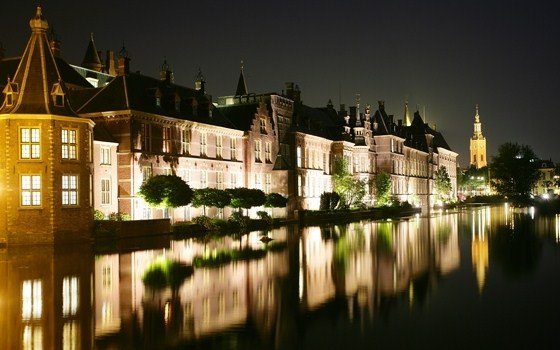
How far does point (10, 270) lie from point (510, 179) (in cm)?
10825

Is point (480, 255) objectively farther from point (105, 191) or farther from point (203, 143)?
point (203, 143)

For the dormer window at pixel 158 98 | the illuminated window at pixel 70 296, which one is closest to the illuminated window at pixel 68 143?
the dormer window at pixel 158 98

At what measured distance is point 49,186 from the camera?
3897cm

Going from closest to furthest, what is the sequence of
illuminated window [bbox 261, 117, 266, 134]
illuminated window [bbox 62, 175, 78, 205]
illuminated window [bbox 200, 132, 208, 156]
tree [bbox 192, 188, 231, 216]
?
illuminated window [bbox 62, 175, 78, 205] → tree [bbox 192, 188, 231, 216] → illuminated window [bbox 200, 132, 208, 156] → illuminated window [bbox 261, 117, 266, 134]

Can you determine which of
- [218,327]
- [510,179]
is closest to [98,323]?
[218,327]

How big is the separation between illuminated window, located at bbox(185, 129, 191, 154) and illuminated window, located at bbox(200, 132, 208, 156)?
2.12m

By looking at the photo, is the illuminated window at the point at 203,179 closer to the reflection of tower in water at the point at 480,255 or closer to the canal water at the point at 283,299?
the reflection of tower in water at the point at 480,255

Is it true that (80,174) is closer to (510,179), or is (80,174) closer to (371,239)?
(371,239)

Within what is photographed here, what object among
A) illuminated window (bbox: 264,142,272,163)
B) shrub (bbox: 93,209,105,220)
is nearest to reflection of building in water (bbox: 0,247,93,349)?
shrub (bbox: 93,209,105,220)

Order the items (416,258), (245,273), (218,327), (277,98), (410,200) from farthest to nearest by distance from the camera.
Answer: (410,200), (277,98), (416,258), (245,273), (218,327)

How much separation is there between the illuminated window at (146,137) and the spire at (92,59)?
3337 cm

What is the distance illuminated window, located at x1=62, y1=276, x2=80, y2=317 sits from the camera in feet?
55.3

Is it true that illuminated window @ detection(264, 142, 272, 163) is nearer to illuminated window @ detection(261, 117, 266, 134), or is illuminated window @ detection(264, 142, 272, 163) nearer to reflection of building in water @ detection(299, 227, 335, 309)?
illuminated window @ detection(261, 117, 266, 134)

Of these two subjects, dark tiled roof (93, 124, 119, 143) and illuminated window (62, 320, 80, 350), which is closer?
illuminated window (62, 320, 80, 350)
